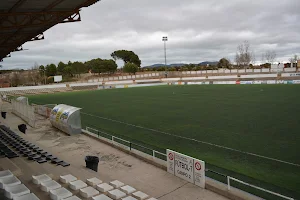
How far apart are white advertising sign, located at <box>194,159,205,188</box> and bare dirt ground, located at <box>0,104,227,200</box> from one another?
234 millimetres

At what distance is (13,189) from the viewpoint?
8.60 meters

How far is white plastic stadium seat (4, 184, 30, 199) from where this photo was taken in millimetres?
8031

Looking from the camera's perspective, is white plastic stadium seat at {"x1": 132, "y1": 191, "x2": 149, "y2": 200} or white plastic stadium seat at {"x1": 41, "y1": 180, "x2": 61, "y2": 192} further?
white plastic stadium seat at {"x1": 41, "y1": 180, "x2": 61, "y2": 192}

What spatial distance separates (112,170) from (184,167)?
153 inches

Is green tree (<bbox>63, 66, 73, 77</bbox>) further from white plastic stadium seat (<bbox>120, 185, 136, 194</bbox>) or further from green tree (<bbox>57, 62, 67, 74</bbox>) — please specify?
white plastic stadium seat (<bbox>120, 185, 136, 194</bbox>)

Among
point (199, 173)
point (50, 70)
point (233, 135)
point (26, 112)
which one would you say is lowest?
point (233, 135)

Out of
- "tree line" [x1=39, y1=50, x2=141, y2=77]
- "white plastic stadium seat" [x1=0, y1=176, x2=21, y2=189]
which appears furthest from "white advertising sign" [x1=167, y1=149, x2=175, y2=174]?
"tree line" [x1=39, y1=50, x2=141, y2=77]

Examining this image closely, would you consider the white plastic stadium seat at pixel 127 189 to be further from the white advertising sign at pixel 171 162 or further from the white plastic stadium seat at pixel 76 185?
the white advertising sign at pixel 171 162

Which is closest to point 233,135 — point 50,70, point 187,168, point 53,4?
point 187,168

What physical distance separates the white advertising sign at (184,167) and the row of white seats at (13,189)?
592cm

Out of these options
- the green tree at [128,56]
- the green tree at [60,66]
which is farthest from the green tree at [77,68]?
the green tree at [128,56]

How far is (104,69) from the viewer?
130000mm

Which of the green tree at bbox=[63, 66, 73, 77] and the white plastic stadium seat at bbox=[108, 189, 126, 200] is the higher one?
the green tree at bbox=[63, 66, 73, 77]

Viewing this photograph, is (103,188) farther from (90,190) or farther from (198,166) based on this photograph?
(198,166)
